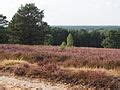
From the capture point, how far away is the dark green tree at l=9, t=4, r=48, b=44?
5050 cm

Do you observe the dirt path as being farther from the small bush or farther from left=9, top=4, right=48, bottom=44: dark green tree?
left=9, top=4, right=48, bottom=44: dark green tree

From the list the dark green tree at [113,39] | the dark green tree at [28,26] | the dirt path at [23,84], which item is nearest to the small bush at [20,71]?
the dirt path at [23,84]

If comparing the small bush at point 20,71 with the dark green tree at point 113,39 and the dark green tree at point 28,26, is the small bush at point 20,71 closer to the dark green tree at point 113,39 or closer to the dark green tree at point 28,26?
the dark green tree at point 28,26

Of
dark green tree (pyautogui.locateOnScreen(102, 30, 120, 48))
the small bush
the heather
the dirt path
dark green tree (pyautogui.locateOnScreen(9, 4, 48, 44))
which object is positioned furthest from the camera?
dark green tree (pyautogui.locateOnScreen(102, 30, 120, 48))

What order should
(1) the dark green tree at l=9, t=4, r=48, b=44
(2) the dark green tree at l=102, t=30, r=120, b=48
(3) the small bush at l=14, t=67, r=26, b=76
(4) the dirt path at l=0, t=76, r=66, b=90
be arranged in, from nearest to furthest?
(4) the dirt path at l=0, t=76, r=66, b=90
(3) the small bush at l=14, t=67, r=26, b=76
(1) the dark green tree at l=9, t=4, r=48, b=44
(2) the dark green tree at l=102, t=30, r=120, b=48

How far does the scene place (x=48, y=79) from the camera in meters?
15.3

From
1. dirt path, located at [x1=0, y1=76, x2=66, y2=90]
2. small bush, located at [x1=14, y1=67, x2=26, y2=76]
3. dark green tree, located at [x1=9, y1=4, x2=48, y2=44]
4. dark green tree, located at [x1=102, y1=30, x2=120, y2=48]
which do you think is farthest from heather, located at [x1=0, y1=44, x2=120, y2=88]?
dark green tree, located at [x1=102, y1=30, x2=120, y2=48]

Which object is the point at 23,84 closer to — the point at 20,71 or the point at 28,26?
the point at 20,71

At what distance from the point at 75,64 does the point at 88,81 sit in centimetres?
482

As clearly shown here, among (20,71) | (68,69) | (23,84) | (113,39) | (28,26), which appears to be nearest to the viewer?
(23,84)

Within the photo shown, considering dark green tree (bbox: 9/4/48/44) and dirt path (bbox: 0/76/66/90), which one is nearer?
dirt path (bbox: 0/76/66/90)

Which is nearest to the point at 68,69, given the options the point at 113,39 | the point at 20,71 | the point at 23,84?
the point at 20,71

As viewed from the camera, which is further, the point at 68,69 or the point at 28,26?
the point at 28,26

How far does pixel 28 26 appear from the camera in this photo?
166 ft
